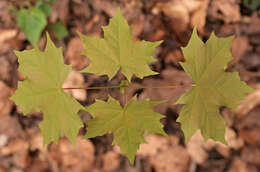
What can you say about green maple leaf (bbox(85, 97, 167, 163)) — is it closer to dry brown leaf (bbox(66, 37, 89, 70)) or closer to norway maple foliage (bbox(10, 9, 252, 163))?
norway maple foliage (bbox(10, 9, 252, 163))

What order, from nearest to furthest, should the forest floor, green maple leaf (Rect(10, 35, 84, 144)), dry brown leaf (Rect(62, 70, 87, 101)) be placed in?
1. green maple leaf (Rect(10, 35, 84, 144))
2. the forest floor
3. dry brown leaf (Rect(62, 70, 87, 101))

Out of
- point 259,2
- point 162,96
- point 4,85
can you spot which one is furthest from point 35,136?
point 259,2

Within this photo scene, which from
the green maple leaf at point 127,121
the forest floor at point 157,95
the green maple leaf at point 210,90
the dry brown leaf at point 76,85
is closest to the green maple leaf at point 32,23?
the forest floor at point 157,95

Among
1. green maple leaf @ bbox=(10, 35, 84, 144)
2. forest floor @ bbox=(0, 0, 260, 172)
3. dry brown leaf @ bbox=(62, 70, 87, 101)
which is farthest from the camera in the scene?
dry brown leaf @ bbox=(62, 70, 87, 101)

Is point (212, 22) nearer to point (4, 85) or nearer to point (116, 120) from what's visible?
point (116, 120)

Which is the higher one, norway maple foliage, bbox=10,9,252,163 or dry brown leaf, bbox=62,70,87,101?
norway maple foliage, bbox=10,9,252,163

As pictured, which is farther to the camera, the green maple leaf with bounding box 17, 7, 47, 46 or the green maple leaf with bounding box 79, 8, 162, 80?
the green maple leaf with bounding box 17, 7, 47, 46

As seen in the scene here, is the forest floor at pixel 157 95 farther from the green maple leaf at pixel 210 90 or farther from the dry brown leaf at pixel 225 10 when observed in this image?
the green maple leaf at pixel 210 90

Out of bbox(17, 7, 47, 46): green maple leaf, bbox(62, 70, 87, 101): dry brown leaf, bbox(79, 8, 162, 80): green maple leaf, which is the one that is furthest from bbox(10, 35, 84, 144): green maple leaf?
bbox(17, 7, 47, 46): green maple leaf
